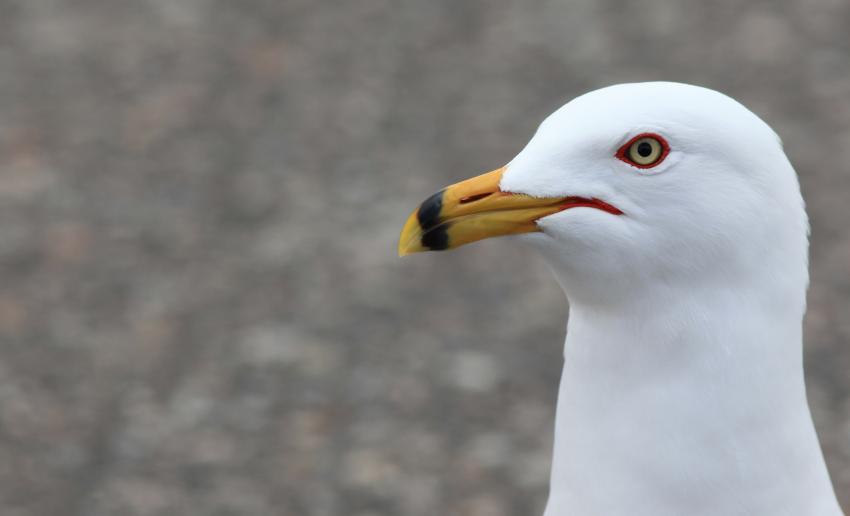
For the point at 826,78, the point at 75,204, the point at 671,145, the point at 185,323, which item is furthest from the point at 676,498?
the point at 826,78

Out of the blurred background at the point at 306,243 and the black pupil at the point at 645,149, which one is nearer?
the black pupil at the point at 645,149

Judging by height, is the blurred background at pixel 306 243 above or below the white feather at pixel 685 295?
above

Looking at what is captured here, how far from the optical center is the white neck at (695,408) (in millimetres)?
2527

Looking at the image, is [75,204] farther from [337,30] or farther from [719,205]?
[719,205]

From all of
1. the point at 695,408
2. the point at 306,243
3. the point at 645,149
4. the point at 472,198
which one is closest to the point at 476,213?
the point at 472,198

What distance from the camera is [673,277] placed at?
2.50 m

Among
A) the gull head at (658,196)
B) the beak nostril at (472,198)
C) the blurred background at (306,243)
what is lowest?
the gull head at (658,196)

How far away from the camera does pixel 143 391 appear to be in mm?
5770

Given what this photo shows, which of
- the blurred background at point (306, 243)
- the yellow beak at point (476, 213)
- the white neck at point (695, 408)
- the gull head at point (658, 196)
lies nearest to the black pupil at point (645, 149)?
the gull head at point (658, 196)

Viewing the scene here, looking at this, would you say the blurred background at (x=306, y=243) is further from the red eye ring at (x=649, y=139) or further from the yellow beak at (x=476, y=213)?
the red eye ring at (x=649, y=139)

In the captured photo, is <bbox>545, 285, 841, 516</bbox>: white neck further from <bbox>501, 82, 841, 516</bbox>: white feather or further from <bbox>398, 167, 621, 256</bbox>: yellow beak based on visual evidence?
<bbox>398, 167, 621, 256</bbox>: yellow beak

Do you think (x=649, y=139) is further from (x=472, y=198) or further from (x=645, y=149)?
(x=472, y=198)

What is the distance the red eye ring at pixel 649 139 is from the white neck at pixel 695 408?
0.82ft

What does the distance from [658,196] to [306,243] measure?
4.33m
